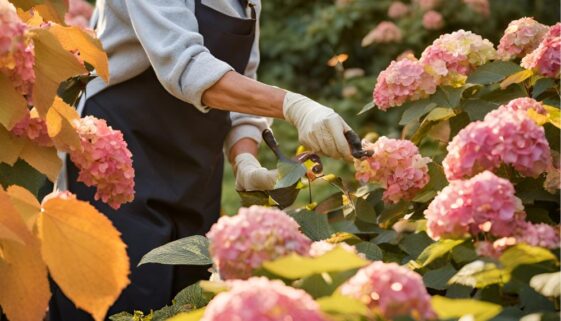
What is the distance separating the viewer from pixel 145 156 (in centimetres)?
247

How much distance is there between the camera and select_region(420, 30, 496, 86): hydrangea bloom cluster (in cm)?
198

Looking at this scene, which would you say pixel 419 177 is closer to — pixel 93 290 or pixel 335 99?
pixel 93 290

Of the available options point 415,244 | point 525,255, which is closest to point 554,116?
point 415,244

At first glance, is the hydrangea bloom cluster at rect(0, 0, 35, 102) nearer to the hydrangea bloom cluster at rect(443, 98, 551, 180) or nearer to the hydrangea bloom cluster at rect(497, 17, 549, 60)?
the hydrangea bloom cluster at rect(443, 98, 551, 180)

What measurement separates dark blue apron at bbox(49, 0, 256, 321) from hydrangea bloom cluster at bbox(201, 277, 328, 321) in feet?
4.81

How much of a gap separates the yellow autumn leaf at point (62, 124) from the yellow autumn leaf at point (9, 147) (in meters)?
0.05

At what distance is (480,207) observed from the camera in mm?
1222

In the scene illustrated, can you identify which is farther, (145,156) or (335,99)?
(335,99)

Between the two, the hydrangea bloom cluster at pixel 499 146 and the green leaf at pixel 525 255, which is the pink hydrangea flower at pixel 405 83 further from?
the green leaf at pixel 525 255

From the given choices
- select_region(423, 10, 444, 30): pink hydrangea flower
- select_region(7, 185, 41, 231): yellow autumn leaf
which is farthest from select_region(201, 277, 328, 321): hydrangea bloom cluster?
select_region(423, 10, 444, 30): pink hydrangea flower

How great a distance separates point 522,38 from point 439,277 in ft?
2.46

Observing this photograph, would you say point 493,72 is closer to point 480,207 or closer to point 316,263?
point 480,207

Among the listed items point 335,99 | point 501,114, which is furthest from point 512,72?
point 335,99

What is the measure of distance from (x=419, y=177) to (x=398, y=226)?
126 millimetres
